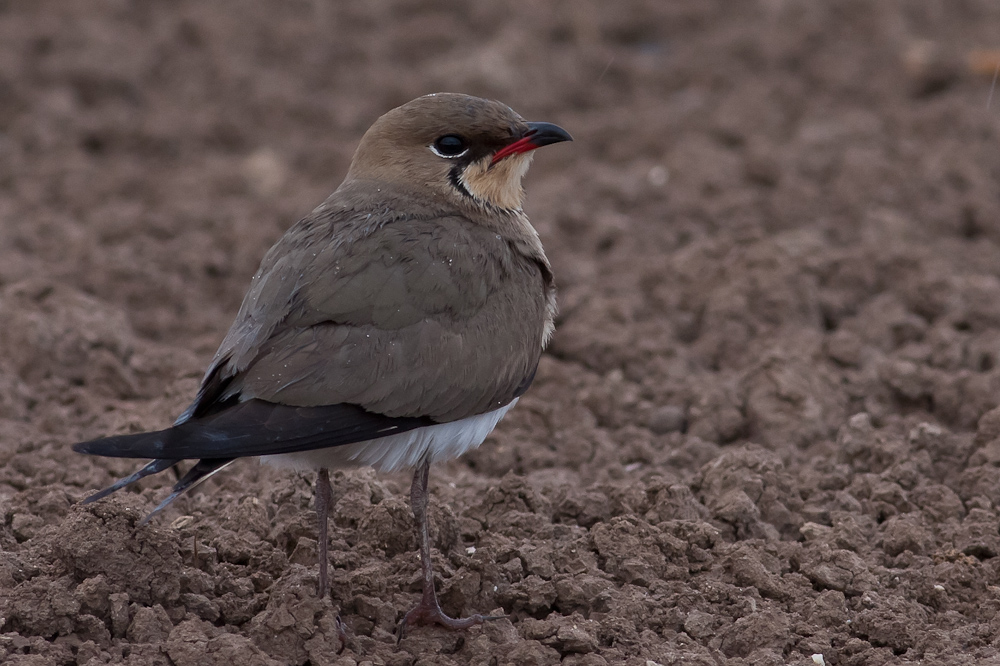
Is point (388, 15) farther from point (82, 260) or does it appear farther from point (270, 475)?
point (270, 475)

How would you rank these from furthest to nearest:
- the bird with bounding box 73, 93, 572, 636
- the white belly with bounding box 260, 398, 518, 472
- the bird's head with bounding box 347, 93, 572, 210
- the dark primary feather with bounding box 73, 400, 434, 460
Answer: the bird's head with bounding box 347, 93, 572, 210
the white belly with bounding box 260, 398, 518, 472
the bird with bounding box 73, 93, 572, 636
the dark primary feather with bounding box 73, 400, 434, 460

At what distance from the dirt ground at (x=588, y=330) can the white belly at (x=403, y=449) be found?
39 centimetres

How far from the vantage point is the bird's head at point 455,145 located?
15.7 ft

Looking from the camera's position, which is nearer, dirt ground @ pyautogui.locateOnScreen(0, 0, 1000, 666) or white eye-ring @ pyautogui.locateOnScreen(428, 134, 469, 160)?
dirt ground @ pyautogui.locateOnScreen(0, 0, 1000, 666)

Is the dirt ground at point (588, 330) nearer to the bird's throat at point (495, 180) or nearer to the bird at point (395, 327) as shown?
the bird at point (395, 327)

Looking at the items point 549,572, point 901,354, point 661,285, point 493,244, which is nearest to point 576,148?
point 661,285

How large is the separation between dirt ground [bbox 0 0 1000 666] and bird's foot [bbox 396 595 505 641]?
0.14 ft

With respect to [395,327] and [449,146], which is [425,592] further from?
[449,146]

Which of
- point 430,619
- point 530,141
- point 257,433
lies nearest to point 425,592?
point 430,619

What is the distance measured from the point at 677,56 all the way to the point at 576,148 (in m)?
1.67

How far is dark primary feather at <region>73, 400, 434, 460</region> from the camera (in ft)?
11.9

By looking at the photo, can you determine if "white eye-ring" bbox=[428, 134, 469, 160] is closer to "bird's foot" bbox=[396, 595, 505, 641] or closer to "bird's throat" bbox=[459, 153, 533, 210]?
"bird's throat" bbox=[459, 153, 533, 210]

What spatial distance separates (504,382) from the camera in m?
4.41

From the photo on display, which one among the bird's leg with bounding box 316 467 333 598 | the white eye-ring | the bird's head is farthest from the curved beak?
the bird's leg with bounding box 316 467 333 598
